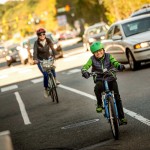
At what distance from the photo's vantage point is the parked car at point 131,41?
17.5m

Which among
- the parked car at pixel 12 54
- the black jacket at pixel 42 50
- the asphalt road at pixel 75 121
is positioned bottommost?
the parked car at pixel 12 54

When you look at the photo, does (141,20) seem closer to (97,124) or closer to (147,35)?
(147,35)

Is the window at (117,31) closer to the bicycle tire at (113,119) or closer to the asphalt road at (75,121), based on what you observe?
the asphalt road at (75,121)

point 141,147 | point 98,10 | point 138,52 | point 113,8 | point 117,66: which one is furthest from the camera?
point 98,10

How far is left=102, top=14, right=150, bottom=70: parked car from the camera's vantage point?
1750 cm

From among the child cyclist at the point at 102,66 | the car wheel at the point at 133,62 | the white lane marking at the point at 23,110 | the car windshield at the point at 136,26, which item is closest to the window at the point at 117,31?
the car windshield at the point at 136,26

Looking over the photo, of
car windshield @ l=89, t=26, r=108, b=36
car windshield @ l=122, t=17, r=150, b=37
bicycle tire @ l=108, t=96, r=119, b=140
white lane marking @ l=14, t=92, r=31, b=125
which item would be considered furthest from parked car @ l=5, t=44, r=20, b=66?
bicycle tire @ l=108, t=96, r=119, b=140

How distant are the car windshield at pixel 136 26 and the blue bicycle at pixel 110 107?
10812 mm

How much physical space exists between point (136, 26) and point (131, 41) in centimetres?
122

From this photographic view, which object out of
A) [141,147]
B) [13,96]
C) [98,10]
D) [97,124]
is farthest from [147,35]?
[98,10]

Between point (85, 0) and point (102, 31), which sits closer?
point (102, 31)

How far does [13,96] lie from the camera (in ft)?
59.9

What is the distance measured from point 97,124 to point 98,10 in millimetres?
67304

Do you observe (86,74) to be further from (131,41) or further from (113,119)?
(131,41)
